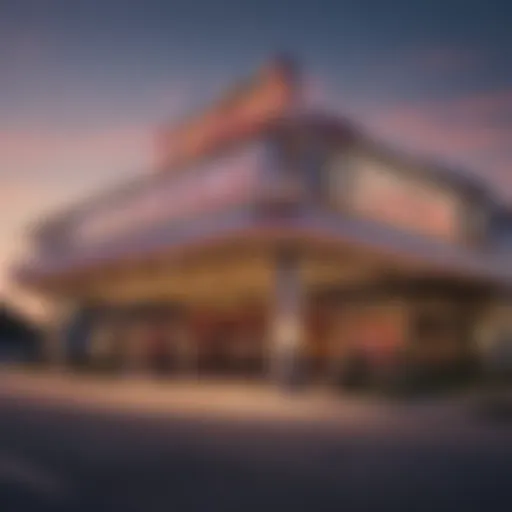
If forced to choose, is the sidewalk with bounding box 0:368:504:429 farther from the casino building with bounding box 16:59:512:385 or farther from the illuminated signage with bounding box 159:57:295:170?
the illuminated signage with bounding box 159:57:295:170

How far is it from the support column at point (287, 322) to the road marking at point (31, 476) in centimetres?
628

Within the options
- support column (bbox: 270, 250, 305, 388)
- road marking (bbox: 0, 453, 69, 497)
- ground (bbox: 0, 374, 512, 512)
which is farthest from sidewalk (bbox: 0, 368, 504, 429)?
road marking (bbox: 0, 453, 69, 497)

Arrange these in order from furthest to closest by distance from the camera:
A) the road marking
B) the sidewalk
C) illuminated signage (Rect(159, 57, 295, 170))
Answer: the sidewalk < illuminated signage (Rect(159, 57, 295, 170)) < the road marking

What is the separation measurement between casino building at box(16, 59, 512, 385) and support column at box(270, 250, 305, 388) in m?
0.03

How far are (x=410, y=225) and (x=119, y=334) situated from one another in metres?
8.73

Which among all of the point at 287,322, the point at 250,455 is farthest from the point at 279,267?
the point at 250,455

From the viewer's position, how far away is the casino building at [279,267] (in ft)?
27.3

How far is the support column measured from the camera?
1150 cm

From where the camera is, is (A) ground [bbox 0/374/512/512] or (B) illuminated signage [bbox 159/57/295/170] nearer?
(A) ground [bbox 0/374/512/512]

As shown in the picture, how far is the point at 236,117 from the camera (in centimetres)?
878

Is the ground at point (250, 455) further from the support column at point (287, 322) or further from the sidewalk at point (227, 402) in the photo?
the support column at point (287, 322)

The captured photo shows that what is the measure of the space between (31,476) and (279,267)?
23.5 feet

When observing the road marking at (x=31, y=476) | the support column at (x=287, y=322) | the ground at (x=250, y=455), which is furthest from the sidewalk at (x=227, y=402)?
the road marking at (x=31, y=476)

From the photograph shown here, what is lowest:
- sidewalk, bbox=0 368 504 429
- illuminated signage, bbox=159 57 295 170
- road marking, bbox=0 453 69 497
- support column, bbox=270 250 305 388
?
road marking, bbox=0 453 69 497
